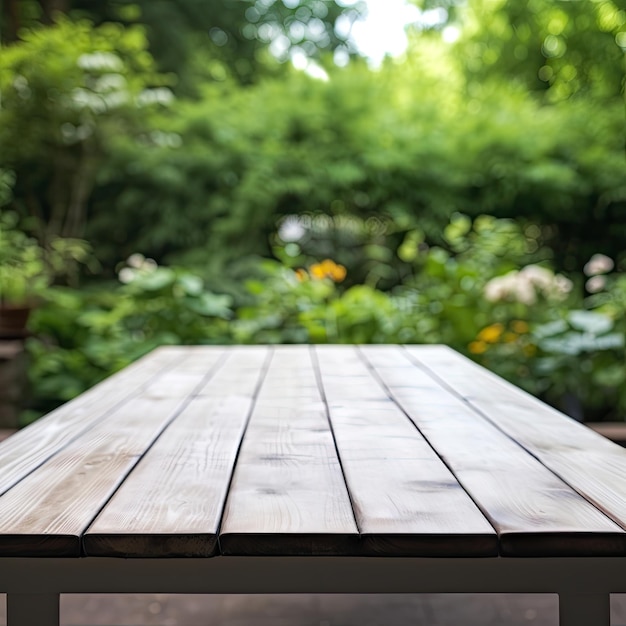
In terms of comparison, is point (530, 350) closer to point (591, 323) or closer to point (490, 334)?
point (490, 334)

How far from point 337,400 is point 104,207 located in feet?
12.6

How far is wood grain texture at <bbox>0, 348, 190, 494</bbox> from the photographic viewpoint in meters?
1.04

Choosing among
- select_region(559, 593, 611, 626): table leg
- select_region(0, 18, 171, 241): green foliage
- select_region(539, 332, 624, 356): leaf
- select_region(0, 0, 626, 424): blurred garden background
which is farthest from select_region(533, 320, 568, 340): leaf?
select_region(0, 18, 171, 241): green foliage

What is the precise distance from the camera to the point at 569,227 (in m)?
4.85

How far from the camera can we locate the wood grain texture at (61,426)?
40.9 inches

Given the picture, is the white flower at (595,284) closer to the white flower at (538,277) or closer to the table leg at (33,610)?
the white flower at (538,277)

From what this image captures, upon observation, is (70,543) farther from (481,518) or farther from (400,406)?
(400,406)

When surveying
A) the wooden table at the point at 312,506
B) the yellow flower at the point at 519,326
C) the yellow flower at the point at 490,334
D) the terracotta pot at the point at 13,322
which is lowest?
the wooden table at the point at 312,506

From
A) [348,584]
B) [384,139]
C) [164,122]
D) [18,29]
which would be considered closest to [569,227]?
[384,139]

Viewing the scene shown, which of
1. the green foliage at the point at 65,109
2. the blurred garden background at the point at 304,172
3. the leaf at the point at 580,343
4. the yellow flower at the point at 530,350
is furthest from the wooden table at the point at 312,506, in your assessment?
the green foliage at the point at 65,109

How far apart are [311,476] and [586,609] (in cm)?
33

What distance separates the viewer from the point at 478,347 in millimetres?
3209

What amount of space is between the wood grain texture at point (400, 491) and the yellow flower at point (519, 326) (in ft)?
6.37

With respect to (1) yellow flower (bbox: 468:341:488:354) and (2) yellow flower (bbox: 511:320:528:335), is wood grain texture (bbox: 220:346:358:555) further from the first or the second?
(2) yellow flower (bbox: 511:320:528:335)
